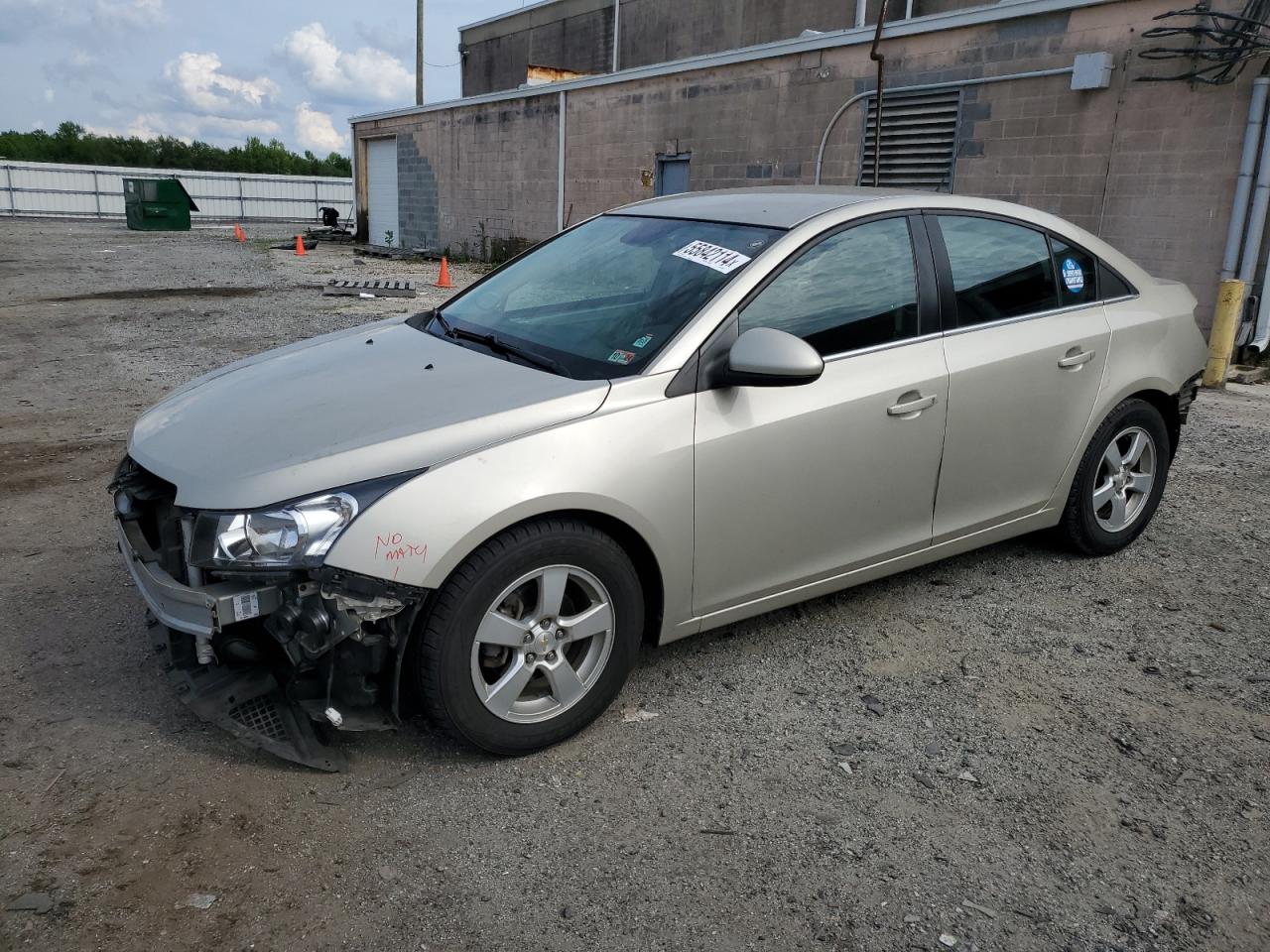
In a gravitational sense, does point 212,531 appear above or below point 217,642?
above

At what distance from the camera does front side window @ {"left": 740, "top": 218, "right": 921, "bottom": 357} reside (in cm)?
338

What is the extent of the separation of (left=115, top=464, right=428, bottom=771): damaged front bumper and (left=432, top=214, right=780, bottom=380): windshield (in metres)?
1.02

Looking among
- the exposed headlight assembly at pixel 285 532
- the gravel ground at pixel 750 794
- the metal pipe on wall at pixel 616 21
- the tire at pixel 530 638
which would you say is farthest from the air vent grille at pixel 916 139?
the metal pipe on wall at pixel 616 21

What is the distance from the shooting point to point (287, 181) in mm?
46781

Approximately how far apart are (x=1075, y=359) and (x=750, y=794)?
2446 millimetres

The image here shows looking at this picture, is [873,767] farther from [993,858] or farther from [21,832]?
[21,832]

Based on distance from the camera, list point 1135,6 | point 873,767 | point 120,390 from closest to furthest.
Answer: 1. point 873,767
2. point 120,390
3. point 1135,6

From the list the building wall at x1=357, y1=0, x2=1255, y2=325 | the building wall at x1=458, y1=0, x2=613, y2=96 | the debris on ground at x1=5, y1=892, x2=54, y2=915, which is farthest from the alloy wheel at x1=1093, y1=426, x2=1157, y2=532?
the building wall at x1=458, y1=0, x2=613, y2=96

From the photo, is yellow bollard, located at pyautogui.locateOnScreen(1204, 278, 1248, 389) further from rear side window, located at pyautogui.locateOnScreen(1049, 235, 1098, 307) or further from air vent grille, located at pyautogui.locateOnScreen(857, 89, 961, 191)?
rear side window, located at pyautogui.locateOnScreen(1049, 235, 1098, 307)

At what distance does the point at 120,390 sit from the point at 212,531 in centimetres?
624

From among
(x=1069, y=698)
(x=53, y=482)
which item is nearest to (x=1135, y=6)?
(x=1069, y=698)

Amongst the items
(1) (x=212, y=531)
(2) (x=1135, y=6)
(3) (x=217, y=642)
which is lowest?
(3) (x=217, y=642)

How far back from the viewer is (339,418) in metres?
2.98

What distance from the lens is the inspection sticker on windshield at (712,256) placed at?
133 inches
